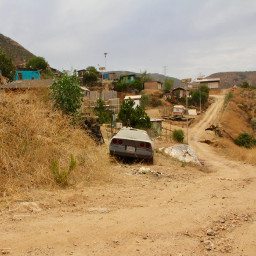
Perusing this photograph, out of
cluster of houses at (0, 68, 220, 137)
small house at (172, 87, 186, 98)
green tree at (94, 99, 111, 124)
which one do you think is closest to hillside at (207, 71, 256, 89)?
cluster of houses at (0, 68, 220, 137)

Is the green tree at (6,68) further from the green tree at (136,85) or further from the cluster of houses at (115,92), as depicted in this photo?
the green tree at (136,85)

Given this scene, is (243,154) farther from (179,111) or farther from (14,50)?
(14,50)

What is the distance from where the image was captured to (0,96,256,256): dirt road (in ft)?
10.1

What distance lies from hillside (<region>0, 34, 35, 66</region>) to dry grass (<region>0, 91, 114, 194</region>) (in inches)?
2889

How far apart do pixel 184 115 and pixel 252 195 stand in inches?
1906

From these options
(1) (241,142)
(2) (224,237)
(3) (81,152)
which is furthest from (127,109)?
(2) (224,237)

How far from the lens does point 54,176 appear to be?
5422mm

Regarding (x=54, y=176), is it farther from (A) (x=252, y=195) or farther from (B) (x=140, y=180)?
(A) (x=252, y=195)

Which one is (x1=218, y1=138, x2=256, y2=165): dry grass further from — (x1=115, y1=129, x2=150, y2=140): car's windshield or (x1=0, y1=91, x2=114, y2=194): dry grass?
(x1=0, y1=91, x2=114, y2=194): dry grass

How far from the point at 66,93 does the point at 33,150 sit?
582cm

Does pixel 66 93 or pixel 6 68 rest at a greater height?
pixel 6 68

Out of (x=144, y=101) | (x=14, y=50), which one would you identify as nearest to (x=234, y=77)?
(x=144, y=101)

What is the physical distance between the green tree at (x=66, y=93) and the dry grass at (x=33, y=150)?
11.9ft

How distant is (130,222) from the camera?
386 centimetres
